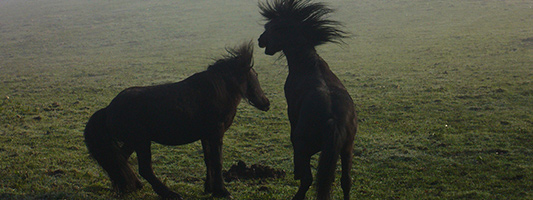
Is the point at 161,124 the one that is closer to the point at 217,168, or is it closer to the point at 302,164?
the point at 217,168

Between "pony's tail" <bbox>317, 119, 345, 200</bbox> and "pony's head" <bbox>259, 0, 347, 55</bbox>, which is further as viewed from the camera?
"pony's head" <bbox>259, 0, 347, 55</bbox>

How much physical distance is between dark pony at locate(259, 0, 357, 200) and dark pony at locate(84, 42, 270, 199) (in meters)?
0.97

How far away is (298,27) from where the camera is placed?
6.58 meters

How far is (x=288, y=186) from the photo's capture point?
6.58m

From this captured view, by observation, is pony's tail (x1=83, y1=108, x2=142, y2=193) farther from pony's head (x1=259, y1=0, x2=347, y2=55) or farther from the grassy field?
pony's head (x1=259, y1=0, x2=347, y2=55)

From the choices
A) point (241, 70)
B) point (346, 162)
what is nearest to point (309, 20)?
point (241, 70)

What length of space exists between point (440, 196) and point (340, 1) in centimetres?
3623

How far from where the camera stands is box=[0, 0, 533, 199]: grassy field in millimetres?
6668

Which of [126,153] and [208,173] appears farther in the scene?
[208,173]

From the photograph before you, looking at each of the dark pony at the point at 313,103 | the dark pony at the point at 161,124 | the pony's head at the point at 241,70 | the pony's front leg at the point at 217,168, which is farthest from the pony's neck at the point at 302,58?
the pony's front leg at the point at 217,168

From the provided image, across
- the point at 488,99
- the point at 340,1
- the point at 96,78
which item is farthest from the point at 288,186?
the point at 340,1

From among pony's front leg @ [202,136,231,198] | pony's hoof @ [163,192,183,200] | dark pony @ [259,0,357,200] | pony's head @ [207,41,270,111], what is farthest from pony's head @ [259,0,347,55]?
pony's hoof @ [163,192,183,200]

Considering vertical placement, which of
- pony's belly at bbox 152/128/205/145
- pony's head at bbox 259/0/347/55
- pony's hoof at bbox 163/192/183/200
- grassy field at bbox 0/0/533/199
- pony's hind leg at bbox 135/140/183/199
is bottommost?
grassy field at bbox 0/0/533/199

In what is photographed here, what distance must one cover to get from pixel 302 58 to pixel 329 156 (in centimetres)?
172
